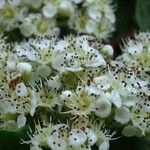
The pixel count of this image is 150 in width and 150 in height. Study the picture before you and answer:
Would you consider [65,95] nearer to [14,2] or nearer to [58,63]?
[58,63]

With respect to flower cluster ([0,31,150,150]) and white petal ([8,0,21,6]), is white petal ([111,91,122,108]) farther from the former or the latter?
white petal ([8,0,21,6])

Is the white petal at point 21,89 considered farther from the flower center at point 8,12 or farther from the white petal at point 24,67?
the flower center at point 8,12

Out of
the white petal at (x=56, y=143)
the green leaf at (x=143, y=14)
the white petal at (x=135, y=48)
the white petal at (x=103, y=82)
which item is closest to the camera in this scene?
the white petal at (x=56, y=143)

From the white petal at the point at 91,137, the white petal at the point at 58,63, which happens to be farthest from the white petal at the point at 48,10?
the white petal at the point at 91,137

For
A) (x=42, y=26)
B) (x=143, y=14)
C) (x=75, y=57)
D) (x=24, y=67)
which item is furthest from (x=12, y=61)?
Result: (x=143, y=14)

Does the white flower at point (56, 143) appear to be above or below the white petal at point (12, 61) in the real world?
below
